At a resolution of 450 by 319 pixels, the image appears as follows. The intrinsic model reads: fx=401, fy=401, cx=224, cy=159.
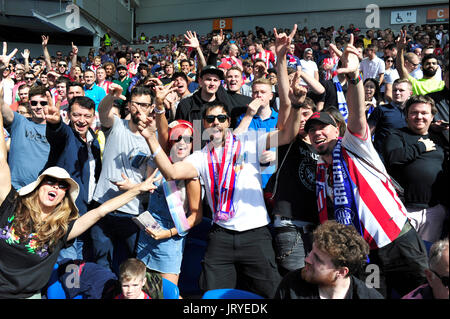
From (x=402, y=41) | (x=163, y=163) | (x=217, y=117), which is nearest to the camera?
(x=163, y=163)

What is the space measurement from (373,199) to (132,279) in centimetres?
175

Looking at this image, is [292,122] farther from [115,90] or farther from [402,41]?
[402,41]

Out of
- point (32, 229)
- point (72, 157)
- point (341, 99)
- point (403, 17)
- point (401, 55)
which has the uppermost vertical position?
point (403, 17)

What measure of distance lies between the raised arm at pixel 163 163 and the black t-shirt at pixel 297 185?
700 millimetres

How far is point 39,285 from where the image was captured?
117 inches

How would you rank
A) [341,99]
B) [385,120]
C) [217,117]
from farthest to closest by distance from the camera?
[341,99] → [385,120] → [217,117]

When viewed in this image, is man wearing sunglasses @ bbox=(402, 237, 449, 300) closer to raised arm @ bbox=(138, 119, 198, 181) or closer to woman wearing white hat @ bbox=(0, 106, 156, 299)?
raised arm @ bbox=(138, 119, 198, 181)

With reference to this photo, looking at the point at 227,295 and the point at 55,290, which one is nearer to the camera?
the point at 227,295

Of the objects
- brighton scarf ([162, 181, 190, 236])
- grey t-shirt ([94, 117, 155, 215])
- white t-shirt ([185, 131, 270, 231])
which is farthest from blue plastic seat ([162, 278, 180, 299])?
grey t-shirt ([94, 117, 155, 215])

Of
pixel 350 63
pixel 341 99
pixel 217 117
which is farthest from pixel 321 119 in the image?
pixel 341 99

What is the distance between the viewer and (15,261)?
2.89m

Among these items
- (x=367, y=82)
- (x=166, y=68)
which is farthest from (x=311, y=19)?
(x=367, y=82)

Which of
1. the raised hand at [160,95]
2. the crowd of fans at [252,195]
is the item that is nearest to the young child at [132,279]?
the crowd of fans at [252,195]
